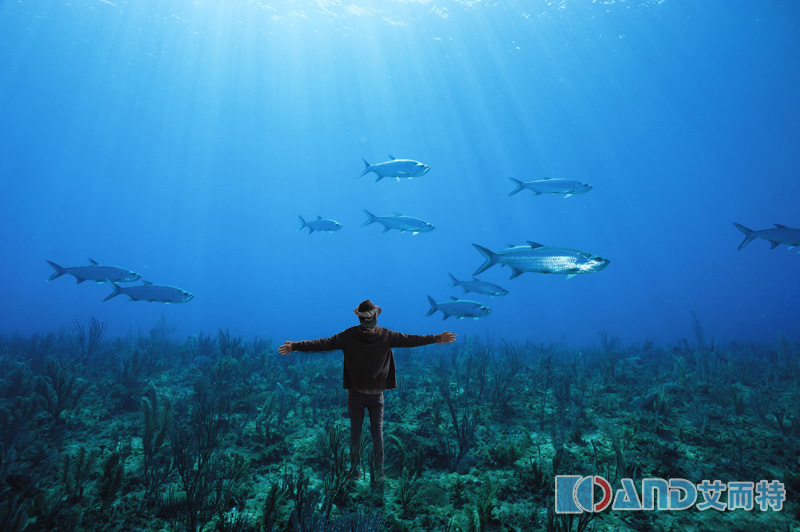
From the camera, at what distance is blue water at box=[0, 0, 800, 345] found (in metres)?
41.5

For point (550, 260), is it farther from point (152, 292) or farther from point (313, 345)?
point (152, 292)

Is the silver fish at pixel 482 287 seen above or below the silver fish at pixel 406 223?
below

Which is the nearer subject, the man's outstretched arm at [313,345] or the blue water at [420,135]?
the man's outstretched arm at [313,345]

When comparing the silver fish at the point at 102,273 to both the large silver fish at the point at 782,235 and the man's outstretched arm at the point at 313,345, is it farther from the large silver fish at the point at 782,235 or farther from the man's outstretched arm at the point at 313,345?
the large silver fish at the point at 782,235

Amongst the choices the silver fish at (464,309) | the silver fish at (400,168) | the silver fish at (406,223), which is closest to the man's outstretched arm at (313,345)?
the silver fish at (464,309)

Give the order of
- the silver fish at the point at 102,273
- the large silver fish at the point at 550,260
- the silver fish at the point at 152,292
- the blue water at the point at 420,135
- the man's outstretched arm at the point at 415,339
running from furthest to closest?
the blue water at the point at 420,135, the silver fish at the point at 102,273, the silver fish at the point at 152,292, the large silver fish at the point at 550,260, the man's outstretched arm at the point at 415,339

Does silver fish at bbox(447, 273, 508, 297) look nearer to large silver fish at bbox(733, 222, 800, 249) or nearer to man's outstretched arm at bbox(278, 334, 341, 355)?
man's outstretched arm at bbox(278, 334, 341, 355)

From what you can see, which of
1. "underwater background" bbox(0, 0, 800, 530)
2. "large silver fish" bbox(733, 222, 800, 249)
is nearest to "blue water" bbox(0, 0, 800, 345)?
"underwater background" bbox(0, 0, 800, 530)

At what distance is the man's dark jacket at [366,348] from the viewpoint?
3.12 meters

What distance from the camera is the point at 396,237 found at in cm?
16238

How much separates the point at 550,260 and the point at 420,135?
2702 inches

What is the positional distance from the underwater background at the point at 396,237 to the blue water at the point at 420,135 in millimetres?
616

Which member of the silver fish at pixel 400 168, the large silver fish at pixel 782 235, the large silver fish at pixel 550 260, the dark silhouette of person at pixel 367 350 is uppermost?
the silver fish at pixel 400 168

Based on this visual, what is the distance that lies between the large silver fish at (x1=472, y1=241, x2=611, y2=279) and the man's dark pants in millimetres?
3125
